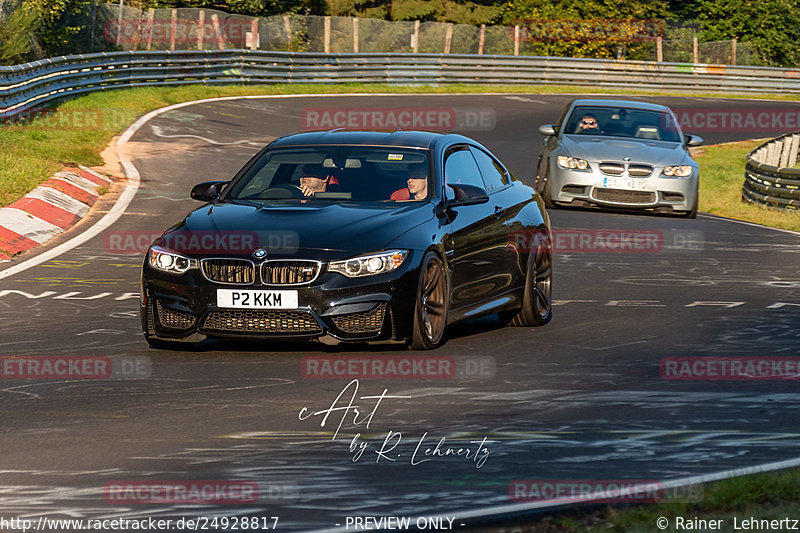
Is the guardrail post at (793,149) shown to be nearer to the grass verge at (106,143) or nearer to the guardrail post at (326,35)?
the grass verge at (106,143)

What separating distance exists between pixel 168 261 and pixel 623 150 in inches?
443

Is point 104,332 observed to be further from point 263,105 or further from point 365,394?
point 263,105

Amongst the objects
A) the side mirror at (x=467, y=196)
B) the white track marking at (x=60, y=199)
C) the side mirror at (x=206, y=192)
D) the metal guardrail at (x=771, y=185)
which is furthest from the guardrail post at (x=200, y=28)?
the side mirror at (x=467, y=196)

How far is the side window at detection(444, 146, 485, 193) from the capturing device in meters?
10.3

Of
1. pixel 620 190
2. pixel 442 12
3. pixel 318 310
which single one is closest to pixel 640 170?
pixel 620 190

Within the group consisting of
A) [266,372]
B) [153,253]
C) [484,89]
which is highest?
[153,253]

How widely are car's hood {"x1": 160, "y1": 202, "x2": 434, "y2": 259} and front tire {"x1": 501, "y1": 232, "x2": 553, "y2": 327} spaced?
1.52 meters

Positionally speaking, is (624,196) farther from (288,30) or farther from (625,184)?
(288,30)

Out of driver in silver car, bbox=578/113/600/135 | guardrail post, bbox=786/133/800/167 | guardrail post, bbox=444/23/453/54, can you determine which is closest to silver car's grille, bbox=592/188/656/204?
driver in silver car, bbox=578/113/600/135

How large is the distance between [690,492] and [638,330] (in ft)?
16.2

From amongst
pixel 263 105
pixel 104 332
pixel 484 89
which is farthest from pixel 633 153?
pixel 484 89

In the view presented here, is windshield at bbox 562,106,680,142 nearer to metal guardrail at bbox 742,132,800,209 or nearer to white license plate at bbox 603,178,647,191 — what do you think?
white license plate at bbox 603,178,647,191

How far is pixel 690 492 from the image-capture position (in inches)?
225
